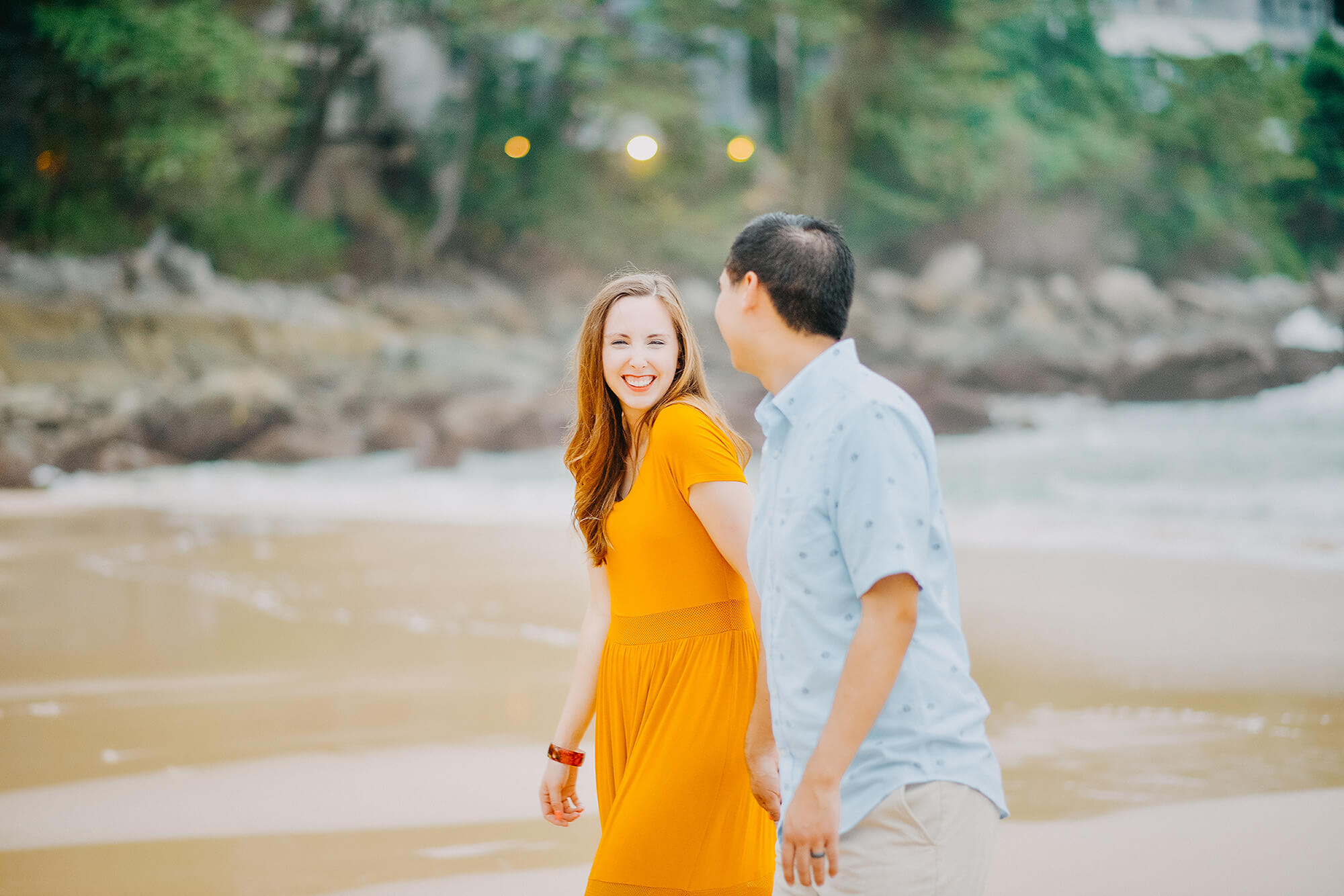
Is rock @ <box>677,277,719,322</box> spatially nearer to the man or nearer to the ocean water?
the ocean water

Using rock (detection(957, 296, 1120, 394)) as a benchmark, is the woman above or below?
below

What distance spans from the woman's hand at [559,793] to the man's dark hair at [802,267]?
92 centimetres

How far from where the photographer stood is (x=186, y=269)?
12.1 m

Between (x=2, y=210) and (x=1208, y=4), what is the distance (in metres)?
15.2

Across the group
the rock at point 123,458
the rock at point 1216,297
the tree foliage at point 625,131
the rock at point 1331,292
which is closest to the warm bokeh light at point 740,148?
the tree foliage at point 625,131

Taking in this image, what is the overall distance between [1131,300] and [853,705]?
15754mm

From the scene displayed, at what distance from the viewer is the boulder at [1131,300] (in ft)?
49.8

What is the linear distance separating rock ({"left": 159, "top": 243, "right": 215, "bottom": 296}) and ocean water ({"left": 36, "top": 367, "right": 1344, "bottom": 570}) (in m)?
2.16

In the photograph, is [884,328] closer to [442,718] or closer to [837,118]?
[837,118]

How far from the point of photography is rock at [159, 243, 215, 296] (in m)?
12.0

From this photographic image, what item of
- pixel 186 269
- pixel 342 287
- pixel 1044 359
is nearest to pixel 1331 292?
pixel 1044 359

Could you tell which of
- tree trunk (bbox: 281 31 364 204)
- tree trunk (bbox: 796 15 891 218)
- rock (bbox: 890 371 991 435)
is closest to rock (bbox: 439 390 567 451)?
tree trunk (bbox: 281 31 364 204)

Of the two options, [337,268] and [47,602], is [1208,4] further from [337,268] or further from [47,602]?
[47,602]

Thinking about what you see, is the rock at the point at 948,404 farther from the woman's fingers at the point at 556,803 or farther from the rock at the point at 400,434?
the woman's fingers at the point at 556,803
